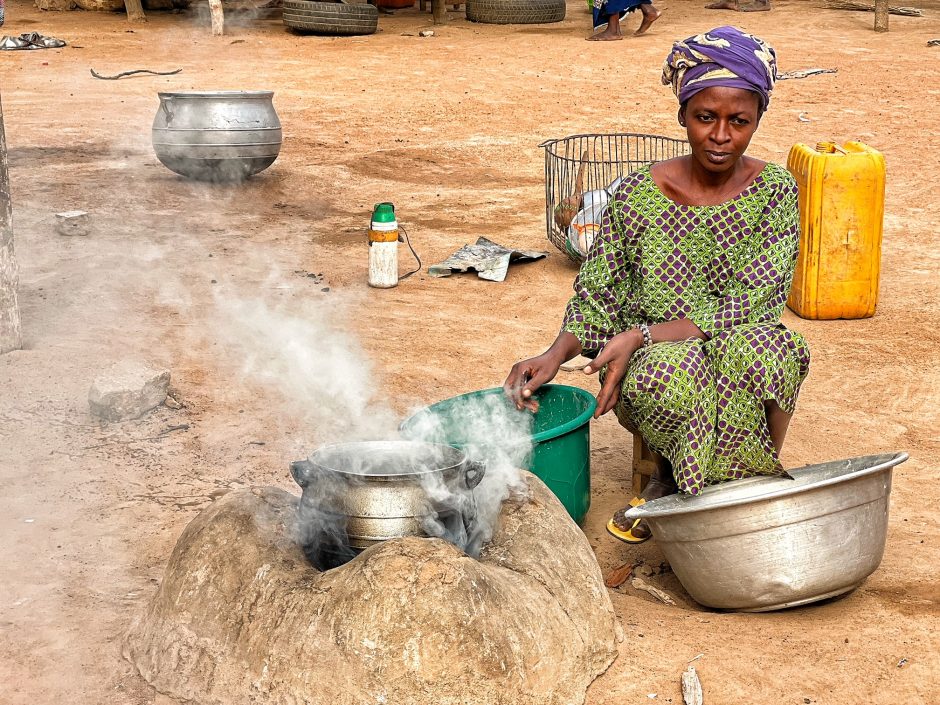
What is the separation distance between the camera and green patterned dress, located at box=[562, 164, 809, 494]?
3.02 m

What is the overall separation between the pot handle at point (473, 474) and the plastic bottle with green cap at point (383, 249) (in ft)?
11.6

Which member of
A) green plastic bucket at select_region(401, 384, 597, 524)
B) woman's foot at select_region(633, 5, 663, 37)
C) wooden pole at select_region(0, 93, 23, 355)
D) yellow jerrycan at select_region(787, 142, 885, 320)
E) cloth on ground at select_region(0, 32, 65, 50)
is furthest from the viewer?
woman's foot at select_region(633, 5, 663, 37)

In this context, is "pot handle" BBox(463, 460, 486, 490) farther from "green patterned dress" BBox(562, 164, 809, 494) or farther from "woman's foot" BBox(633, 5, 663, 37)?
"woman's foot" BBox(633, 5, 663, 37)

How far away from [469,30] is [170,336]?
1076cm

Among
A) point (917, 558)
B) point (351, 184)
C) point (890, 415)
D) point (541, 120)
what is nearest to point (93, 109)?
point (351, 184)

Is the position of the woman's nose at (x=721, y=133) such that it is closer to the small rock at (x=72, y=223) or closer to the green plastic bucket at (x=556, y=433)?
the green plastic bucket at (x=556, y=433)

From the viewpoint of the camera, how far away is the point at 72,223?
7.02m

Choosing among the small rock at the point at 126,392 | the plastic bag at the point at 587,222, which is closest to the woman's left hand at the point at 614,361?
the small rock at the point at 126,392

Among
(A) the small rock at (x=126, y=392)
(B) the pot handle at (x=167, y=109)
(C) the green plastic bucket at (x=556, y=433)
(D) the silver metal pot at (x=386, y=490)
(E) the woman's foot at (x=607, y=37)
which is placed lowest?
(A) the small rock at (x=126, y=392)

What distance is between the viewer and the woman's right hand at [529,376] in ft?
10.4

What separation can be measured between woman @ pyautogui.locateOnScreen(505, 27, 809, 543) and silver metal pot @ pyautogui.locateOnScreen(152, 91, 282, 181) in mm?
5111

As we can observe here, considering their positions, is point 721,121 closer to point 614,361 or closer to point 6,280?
point 614,361

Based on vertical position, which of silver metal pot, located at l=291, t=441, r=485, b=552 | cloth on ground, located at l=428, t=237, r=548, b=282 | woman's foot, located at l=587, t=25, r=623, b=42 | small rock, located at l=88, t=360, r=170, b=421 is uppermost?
woman's foot, located at l=587, t=25, r=623, b=42

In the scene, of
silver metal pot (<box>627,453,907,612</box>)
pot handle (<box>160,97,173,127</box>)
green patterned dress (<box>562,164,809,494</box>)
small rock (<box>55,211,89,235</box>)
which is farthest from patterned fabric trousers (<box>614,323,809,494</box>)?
pot handle (<box>160,97,173,127</box>)
